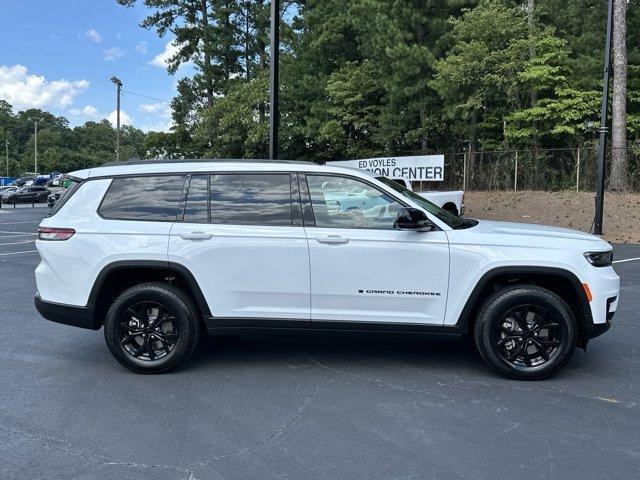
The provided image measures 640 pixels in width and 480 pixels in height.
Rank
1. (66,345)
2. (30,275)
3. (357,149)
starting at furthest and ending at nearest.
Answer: (357,149)
(30,275)
(66,345)

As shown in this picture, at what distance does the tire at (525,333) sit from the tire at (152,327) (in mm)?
2480

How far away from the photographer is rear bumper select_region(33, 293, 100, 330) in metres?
4.84

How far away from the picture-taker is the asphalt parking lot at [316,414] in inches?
129

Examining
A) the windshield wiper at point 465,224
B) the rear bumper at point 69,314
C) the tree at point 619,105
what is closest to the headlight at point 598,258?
the windshield wiper at point 465,224

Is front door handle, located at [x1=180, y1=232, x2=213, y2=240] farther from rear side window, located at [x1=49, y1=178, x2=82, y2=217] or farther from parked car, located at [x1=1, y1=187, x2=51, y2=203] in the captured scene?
parked car, located at [x1=1, y1=187, x2=51, y2=203]

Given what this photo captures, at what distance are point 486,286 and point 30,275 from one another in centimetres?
845

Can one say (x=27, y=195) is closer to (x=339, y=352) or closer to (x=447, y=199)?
(x=447, y=199)

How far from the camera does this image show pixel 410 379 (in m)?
4.68

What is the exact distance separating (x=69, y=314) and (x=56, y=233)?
28.5 inches

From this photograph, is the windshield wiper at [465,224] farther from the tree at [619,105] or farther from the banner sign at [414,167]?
the tree at [619,105]

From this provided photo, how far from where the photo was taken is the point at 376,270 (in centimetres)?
458

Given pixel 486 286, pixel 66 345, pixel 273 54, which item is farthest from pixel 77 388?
pixel 273 54

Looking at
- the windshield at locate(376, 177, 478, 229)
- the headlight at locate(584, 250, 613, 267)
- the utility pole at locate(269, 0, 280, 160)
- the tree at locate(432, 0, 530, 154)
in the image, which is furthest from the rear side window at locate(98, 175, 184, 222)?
the tree at locate(432, 0, 530, 154)

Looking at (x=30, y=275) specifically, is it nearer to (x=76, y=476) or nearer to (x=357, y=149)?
(x=76, y=476)
